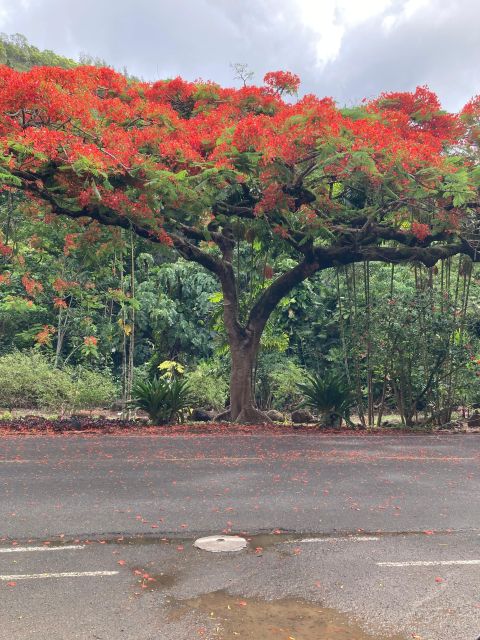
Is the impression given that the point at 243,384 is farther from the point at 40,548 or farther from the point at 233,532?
the point at 40,548

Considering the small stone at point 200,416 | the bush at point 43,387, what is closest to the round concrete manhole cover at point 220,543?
the small stone at point 200,416

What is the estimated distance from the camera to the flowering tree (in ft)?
32.0

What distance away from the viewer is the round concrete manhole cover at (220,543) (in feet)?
16.4

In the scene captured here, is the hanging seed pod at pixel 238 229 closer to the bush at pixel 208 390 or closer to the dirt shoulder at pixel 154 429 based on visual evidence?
the dirt shoulder at pixel 154 429

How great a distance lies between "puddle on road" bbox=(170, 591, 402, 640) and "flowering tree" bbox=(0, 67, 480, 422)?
6779mm

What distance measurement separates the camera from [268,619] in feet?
12.3

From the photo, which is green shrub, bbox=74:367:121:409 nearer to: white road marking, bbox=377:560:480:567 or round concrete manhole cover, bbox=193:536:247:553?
round concrete manhole cover, bbox=193:536:247:553

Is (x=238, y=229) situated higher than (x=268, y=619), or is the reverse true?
(x=238, y=229)

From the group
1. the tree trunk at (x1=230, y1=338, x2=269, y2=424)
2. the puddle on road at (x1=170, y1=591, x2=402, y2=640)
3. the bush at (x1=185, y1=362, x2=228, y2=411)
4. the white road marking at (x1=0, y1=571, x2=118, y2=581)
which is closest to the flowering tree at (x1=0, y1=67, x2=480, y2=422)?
the tree trunk at (x1=230, y1=338, x2=269, y2=424)

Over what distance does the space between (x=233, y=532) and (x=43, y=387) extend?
12.3m

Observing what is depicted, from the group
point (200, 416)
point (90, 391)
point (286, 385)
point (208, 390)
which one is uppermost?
point (286, 385)

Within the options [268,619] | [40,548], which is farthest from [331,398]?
[268,619]

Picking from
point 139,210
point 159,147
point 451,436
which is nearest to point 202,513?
point 139,210

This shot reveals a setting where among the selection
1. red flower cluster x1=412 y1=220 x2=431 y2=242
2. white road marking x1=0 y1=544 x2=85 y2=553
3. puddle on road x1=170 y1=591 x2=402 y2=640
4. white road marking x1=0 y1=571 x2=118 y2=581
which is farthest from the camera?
red flower cluster x1=412 y1=220 x2=431 y2=242
